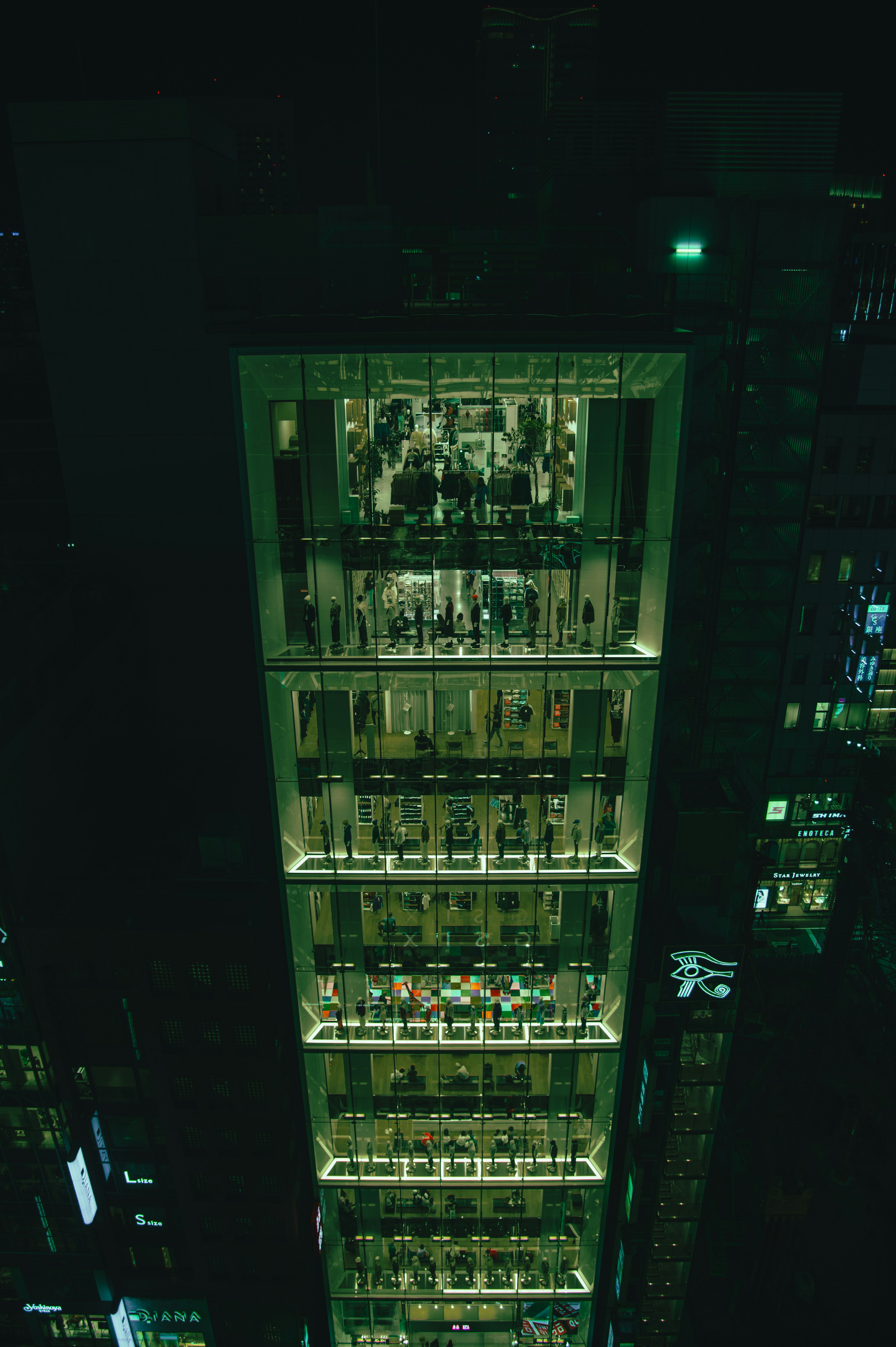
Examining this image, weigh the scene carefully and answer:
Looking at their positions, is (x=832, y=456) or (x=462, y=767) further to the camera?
(x=832, y=456)

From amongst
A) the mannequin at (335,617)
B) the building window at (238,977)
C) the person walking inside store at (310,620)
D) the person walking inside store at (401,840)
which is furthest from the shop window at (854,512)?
the building window at (238,977)

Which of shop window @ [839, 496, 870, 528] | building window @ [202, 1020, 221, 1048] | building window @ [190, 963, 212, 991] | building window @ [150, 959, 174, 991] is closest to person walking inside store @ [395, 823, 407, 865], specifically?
building window @ [190, 963, 212, 991]

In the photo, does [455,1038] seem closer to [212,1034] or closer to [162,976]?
[212,1034]

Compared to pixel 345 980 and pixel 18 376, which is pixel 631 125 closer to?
pixel 18 376

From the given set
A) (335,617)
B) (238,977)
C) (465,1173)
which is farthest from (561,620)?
(238,977)

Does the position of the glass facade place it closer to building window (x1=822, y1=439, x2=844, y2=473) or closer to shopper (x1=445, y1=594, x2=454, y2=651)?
shopper (x1=445, y1=594, x2=454, y2=651)

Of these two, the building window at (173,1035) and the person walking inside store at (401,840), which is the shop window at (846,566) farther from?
the building window at (173,1035)

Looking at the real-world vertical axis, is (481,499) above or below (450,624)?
above
